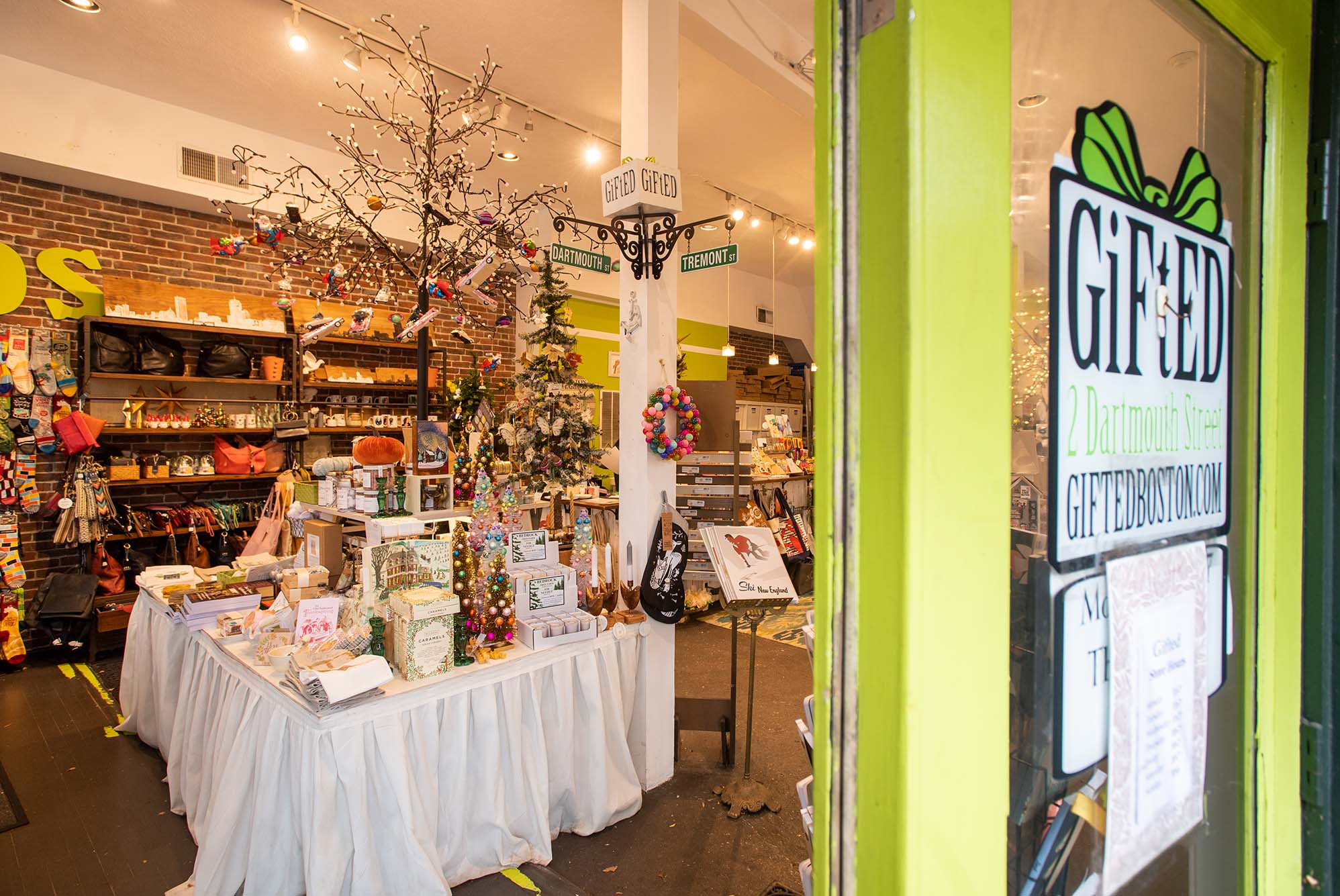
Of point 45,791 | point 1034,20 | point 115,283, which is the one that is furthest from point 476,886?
point 115,283

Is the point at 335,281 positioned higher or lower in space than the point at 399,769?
higher

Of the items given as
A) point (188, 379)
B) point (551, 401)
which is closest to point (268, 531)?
point (188, 379)

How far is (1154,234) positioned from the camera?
0.79 meters

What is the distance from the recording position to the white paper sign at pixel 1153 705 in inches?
29.3

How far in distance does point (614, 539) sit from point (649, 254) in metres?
2.77

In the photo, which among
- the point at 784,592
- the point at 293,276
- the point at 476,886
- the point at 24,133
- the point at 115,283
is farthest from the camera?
the point at 293,276

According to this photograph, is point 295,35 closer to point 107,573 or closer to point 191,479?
point 191,479

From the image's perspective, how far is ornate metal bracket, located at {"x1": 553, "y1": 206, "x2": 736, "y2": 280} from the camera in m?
3.01

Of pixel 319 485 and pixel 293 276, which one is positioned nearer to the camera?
pixel 319 485

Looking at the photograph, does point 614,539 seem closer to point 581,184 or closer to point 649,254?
point 649,254

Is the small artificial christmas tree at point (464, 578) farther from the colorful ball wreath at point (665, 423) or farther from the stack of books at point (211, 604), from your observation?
the stack of books at point (211, 604)

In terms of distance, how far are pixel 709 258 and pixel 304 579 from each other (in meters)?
2.26

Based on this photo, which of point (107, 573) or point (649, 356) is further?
point (107, 573)

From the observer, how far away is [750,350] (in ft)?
39.5
